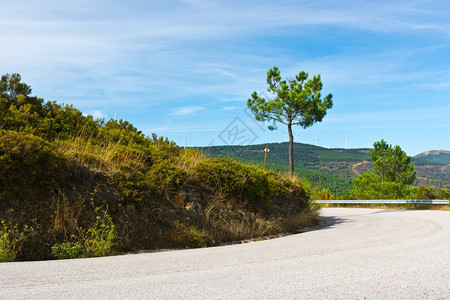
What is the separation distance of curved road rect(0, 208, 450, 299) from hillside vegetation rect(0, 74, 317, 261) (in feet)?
4.01

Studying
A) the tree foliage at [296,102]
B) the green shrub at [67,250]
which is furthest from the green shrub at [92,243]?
the tree foliage at [296,102]

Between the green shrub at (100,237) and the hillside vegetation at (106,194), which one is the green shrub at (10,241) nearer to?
the hillside vegetation at (106,194)

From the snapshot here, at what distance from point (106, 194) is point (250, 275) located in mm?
4756

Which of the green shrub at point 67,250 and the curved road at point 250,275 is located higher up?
the curved road at point 250,275

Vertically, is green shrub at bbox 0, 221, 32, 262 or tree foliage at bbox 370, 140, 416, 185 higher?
tree foliage at bbox 370, 140, 416, 185

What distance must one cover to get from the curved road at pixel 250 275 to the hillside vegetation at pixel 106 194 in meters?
1.22

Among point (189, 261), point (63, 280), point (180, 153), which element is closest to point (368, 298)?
point (189, 261)

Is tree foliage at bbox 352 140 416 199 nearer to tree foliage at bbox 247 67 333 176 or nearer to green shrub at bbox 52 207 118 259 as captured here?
tree foliage at bbox 247 67 333 176

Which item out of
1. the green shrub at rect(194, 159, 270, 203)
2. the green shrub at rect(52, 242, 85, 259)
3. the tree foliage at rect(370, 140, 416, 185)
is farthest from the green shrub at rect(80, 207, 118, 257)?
the tree foliage at rect(370, 140, 416, 185)

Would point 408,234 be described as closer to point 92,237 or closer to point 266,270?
point 266,270

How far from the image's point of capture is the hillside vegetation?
7375mm

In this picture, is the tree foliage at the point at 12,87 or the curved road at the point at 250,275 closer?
the curved road at the point at 250,275

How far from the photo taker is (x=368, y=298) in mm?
4117

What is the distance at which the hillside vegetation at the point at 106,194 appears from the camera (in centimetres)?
738
